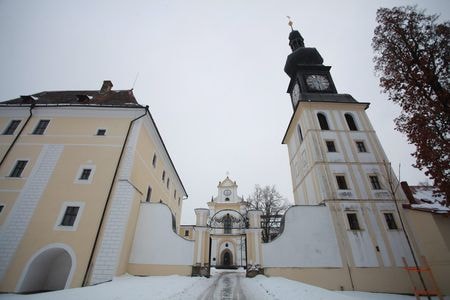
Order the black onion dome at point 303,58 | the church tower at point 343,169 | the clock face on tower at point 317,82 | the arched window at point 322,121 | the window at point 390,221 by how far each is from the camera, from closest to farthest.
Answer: the church tower at point 343,169
the window at point 390,221
the arched window at point 322,121
the clock face on tower at point 317,82
the black onion dome at point 303,58

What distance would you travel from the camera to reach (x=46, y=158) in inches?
546

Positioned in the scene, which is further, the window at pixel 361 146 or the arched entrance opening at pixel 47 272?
the window at pixel 361 146

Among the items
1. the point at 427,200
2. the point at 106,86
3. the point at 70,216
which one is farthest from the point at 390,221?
the point at 106,86

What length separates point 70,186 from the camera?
1284cm

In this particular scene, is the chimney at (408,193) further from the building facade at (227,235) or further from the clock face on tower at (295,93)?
the building facade at (227,235)

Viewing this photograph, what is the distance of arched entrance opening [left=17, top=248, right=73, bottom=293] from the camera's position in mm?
10906

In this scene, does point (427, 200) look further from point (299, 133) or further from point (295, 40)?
point (295, 40)

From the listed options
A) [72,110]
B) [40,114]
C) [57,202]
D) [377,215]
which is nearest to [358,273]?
[377,215]

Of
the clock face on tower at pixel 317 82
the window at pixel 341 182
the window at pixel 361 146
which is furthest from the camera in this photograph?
the clock face on tower at pixel 317 82

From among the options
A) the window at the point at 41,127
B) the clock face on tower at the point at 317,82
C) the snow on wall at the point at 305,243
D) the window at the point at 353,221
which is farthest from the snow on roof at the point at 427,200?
the window at the point at 41,127

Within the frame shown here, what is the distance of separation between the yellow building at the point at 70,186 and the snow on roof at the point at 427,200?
57.1ft

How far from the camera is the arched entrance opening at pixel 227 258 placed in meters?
33.3

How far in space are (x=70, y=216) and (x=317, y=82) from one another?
80.2 ft

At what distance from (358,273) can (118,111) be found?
20.0 metres
